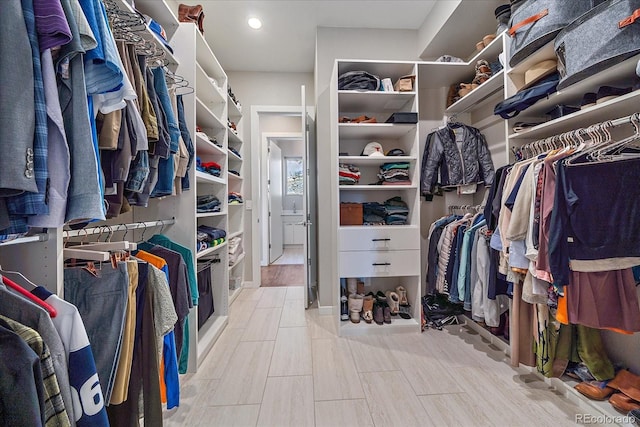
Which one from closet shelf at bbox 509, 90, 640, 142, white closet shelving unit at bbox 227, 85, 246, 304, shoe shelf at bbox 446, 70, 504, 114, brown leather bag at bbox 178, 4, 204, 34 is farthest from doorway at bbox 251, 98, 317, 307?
closet shelf at bbox 509, 90, 640, 142

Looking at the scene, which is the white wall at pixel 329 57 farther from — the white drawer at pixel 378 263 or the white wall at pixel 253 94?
the white wall at pixel 253 94

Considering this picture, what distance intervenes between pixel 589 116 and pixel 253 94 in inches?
119

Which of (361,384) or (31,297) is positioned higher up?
(31,297)

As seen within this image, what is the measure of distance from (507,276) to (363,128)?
1420 millimetres

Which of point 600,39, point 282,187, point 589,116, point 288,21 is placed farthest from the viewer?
point 282,187

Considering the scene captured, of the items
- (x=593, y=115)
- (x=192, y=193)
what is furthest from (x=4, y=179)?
(x=593, y=115)

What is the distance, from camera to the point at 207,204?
6.92 feet

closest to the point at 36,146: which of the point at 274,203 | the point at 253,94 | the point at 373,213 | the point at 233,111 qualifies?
the point at 373,213

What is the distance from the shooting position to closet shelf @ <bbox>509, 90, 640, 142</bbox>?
112cm

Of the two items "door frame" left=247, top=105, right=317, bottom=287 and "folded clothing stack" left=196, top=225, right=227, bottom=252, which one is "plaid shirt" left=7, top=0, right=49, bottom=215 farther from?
"door frame" left=247, top=105, right=317, bottom=287

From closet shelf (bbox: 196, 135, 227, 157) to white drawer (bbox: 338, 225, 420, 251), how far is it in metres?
1.18

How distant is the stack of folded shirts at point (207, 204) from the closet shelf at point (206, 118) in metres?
0.62

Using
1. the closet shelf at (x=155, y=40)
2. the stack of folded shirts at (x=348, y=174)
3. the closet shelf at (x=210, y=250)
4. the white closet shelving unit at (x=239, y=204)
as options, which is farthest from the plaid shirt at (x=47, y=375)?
the white closet shelving unit at (x=239, y=204)

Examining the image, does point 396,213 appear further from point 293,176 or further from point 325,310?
point 293,176
